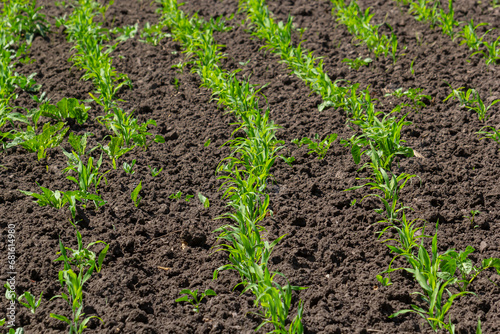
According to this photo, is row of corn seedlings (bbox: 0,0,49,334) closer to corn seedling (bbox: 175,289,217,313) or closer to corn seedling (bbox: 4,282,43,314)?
corn seedling (bbox: 4,282,43,314)

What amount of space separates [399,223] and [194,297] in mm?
1425

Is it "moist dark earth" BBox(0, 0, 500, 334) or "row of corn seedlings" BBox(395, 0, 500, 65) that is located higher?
"row of corn seedlings" BBox(395, 0, 500, 65)

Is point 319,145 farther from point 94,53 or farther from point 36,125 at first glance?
point 94,53

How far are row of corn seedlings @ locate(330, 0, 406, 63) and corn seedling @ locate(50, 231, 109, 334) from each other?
10.9 ft

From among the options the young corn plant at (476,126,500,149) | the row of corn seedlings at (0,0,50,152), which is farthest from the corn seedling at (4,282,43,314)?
the young corn plant at (476,126,500,149)

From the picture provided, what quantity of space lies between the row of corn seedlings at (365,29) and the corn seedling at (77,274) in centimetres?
331

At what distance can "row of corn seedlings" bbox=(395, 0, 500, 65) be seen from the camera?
4992 mm

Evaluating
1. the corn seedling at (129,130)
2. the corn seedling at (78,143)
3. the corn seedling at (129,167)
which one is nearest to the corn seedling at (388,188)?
the corn seedling at (129,167)

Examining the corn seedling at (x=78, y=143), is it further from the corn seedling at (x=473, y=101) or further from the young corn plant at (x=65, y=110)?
the corn seedling at (x=473, y=101)

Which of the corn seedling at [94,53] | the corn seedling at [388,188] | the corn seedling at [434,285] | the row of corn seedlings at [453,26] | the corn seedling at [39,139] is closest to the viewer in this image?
the corn seedling at [434,285]

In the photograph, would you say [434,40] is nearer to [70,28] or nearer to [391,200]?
[391,200]

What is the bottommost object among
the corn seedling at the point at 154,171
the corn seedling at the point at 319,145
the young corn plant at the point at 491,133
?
the corn seedling at the point at 154,171

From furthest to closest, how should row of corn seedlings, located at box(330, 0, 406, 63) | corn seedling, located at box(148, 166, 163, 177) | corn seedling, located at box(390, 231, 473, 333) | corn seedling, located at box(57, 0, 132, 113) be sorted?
row of corn seedlings, located at box(330, 0, 406, 63) → corn seedling, located at box(57, 0, 132, 113) → corn seedling, located at box(148, 166, 163, 177) → corn seedling, located at box(390, 231, 473, 333)

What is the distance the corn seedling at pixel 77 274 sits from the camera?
9.07 ft
